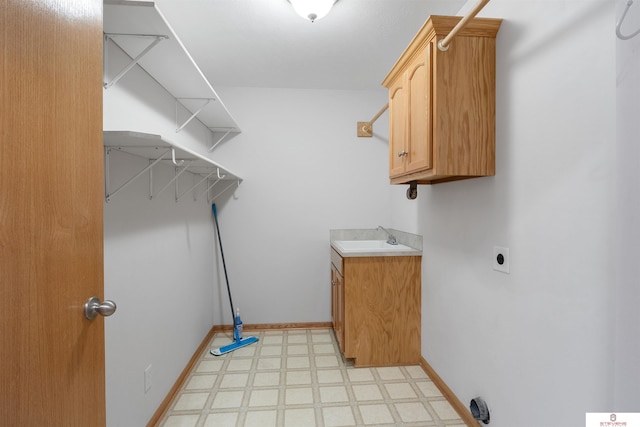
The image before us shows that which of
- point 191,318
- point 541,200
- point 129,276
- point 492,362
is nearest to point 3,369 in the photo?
point 129,276

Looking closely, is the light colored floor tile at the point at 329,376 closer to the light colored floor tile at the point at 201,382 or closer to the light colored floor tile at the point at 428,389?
the light colored floor tile at the point at 428,389

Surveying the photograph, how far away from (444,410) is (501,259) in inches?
40.7

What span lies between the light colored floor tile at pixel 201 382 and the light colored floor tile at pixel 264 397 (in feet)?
1.09

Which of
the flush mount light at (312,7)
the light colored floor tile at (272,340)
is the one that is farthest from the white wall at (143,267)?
the flush mount light at (312,7)

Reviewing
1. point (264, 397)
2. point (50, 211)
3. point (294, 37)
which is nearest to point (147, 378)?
point (264, 397)

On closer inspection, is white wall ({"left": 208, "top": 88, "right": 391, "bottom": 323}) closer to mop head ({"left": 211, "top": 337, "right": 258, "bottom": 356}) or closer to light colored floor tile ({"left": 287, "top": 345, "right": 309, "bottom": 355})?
mop head ({"left": 211, "top": 337, "right": 258, "bottom": 356})

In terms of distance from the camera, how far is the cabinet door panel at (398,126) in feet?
5.82

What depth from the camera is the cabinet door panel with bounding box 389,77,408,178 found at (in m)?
→ 1.78

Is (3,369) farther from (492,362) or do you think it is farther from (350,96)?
(350,96)

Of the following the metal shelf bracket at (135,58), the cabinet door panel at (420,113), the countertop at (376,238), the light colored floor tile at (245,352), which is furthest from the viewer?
the light colored floor tile at (245,352)

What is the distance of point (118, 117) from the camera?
1.31 metres

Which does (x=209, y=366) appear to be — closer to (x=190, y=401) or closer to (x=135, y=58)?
(x=190, y=401)

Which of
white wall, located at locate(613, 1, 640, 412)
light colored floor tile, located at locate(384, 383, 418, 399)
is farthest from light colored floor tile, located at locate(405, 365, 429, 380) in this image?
A: white wall, located at locate(613, 1, 640, 412)

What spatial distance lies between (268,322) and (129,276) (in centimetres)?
176
